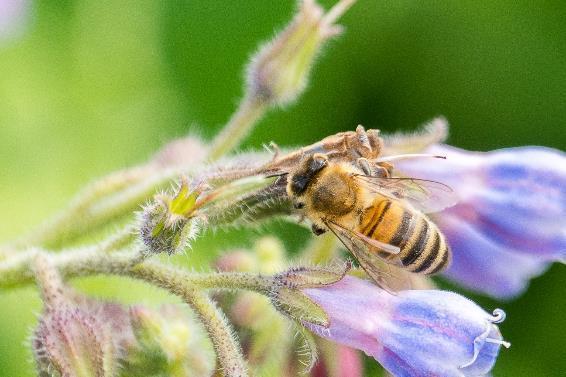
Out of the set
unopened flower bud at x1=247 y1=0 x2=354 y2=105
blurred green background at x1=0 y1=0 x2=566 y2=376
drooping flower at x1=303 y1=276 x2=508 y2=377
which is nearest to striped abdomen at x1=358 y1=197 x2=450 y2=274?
drooping flower at x1=303 y1=276 x2=508 y2=377

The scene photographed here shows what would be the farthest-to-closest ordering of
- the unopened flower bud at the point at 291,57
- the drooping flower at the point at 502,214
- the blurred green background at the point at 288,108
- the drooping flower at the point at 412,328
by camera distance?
the blurred green background at the point at 288,108 → the unopened flower bud at the point at 291,57 → the drooping flower at the point at 502,214 → the drooping flower at the point at 412,328

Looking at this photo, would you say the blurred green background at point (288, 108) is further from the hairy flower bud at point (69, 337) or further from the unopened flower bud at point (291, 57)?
the hairy flower bud at point (69, 337)

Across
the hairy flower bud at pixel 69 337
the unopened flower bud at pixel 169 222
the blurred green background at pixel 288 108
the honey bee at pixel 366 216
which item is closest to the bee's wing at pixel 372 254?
the honey bee at pixel 366 216

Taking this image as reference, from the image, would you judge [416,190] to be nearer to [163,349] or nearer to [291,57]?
[291,57]

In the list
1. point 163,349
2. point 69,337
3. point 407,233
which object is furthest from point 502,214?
point 69,337

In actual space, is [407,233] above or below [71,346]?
below

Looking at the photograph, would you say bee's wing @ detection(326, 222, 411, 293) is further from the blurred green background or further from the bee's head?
the blurred green background
